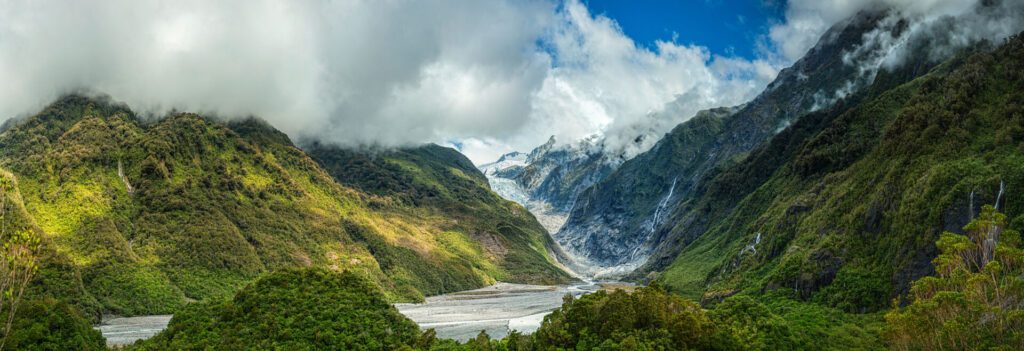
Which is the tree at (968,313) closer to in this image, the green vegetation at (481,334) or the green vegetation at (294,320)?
the green vegetation at (481,334)

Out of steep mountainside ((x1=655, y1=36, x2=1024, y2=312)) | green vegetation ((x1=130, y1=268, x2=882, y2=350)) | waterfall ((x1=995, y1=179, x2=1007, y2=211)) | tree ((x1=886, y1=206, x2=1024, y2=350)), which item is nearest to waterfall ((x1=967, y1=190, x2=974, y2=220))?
steep mountainside ((x1=655, y1=36, x2=1024, y2=312))

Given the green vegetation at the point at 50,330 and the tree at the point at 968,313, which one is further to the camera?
the green vegetation at the point at 50,330

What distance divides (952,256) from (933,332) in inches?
346

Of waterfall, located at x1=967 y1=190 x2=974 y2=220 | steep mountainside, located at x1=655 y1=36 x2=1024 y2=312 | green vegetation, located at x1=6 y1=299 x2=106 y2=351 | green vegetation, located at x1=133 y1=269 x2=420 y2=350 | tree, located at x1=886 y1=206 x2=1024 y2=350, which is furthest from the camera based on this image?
steep mountainside, located at x1=655 y1=36 x2=1024 y2=312

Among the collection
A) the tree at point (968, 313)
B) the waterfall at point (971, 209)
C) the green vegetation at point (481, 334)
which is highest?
the waterfall at point (971, 209)

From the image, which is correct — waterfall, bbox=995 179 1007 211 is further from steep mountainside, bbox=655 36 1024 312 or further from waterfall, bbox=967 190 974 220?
waterfall, bbox=967 190 974 220

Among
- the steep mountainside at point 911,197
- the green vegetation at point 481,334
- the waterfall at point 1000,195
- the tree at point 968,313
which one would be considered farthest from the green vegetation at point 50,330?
the waterfall at point 1000,195

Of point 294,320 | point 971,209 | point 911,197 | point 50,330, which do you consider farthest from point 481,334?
point 911,197

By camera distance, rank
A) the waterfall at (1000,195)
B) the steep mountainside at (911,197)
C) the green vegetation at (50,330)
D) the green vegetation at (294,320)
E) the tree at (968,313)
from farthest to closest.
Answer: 1. the steep mountainside at (911,197)
2. the waterfall at (1000,195)
3. the green vegetation at (294,320)
4. the green vegetation at (50,330)
5. the tree at (968,313)

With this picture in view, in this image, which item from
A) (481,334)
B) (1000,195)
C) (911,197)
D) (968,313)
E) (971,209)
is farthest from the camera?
(911,197)

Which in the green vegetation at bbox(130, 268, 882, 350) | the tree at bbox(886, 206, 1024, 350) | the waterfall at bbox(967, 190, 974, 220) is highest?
the waterfall at bbox(967, 190, 974, 220)

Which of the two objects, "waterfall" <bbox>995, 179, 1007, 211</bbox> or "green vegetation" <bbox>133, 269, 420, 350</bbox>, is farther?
"waterfall" <bbox>995, 179, 1007, 211</bbox>

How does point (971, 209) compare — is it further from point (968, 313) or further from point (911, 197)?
point (968, 313)

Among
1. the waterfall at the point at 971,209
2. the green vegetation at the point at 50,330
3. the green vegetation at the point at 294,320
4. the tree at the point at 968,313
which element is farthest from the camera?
the waterfall at the point at 971,209
